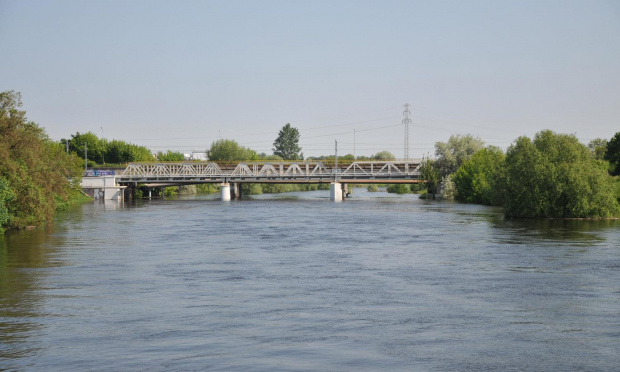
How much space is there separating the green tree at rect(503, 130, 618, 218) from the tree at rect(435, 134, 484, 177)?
55.4m

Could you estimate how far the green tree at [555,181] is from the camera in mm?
64438

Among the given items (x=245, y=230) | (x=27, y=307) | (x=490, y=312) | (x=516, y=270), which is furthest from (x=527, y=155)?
(x=27, y=307)

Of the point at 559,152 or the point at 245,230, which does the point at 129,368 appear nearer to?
the point at 245,230

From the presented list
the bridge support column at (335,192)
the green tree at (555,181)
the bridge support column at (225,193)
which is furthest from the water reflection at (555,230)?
the bridge support column at (225,193)

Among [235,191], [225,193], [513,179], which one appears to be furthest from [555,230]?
[235,191]

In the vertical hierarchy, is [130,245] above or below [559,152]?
below

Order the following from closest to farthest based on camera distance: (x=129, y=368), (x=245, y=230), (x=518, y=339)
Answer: (x=129, y=368)
(x=518, y=339)
(x=245, y=230)

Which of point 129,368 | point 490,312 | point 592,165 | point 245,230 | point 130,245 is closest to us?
point 129,368

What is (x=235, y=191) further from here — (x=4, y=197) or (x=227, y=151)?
(x=4, y=197)

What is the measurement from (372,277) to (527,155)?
4042 centimetres

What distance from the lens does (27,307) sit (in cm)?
2473

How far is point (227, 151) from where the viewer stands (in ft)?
585

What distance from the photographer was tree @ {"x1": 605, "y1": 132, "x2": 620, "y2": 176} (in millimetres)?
102031

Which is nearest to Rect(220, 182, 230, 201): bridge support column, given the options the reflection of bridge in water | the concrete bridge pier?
the reflection of bridge in water
